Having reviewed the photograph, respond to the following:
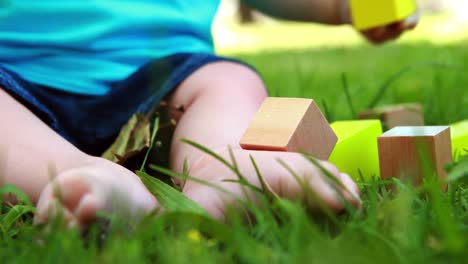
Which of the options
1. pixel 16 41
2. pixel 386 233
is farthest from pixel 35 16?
pixel 386 233

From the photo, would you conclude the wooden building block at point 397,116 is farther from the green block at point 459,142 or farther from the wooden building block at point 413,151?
the wooden building block at point 413,151

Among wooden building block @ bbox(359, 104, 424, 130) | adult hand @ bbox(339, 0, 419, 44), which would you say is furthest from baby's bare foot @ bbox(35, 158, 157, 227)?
adult hand @ bbox(339, 0, 419, 44)

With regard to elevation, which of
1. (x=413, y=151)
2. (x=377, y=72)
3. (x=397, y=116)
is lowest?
(x=377, y=72)

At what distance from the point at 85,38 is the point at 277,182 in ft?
2.10

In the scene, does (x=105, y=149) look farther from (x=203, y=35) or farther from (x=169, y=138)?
(x=203, y=35)

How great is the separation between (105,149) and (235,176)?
19.0 inches

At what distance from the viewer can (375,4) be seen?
1331 millimetres

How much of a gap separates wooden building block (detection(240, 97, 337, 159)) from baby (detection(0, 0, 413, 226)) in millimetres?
21

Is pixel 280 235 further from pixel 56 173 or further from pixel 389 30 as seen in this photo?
pixel 389 30

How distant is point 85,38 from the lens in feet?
4.37

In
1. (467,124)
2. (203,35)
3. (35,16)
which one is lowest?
(467,124)

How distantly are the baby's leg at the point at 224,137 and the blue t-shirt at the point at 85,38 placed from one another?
0.17 meters

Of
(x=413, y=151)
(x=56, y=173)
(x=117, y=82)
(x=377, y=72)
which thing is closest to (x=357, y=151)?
(x=413, y=151)

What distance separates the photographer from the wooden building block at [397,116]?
1295 mm
